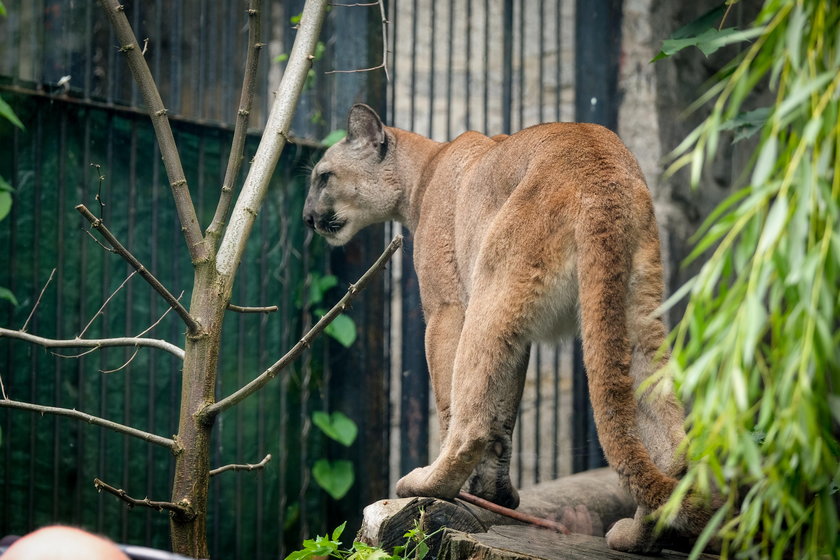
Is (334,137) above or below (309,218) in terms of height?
above

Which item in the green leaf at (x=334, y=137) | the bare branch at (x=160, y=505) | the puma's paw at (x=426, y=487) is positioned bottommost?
the puma's paw at (x=426, y=487)

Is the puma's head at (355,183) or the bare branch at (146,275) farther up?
the puma's head at (355,183)

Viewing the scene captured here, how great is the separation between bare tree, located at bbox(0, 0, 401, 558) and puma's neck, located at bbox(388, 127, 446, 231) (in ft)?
5.52

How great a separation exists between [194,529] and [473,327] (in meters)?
1.29

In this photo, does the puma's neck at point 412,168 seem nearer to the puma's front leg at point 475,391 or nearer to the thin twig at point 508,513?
the puma's front leg at point 475,391

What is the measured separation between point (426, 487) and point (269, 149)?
1.47 m

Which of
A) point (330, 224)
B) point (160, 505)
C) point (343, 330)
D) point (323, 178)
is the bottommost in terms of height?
point (160, 505)

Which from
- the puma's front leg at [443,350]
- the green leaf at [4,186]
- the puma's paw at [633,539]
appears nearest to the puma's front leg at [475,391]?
the puma's front leg at [443,350]

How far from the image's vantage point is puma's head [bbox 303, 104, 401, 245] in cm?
499

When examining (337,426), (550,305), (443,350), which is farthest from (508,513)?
(337,426)

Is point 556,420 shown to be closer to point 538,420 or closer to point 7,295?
point 538,420

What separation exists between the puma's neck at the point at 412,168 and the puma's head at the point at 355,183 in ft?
0.14

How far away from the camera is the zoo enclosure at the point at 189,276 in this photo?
4664mm

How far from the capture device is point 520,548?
3074 mm
